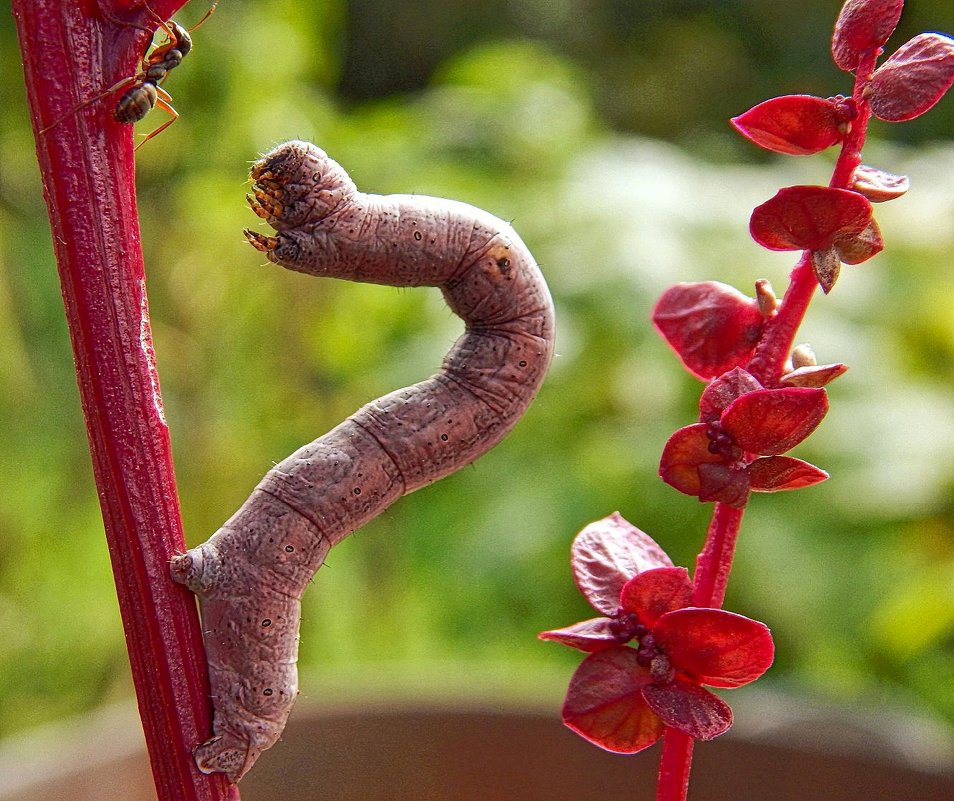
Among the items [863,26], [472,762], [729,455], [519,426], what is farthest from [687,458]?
[519,426]

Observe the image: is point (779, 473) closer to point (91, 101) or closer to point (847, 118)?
point (847, 118)

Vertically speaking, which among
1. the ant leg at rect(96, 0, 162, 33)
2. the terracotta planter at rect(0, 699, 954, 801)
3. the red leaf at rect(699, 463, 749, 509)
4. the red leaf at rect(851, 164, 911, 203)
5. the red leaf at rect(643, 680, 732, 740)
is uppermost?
the ant leg at rect(96, 0, 162, 33)

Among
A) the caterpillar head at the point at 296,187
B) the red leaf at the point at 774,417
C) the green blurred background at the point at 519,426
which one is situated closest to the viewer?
the red leaf at the point at 774,417

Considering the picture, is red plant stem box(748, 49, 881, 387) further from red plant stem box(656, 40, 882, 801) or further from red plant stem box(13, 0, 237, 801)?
red plant stem box(13, 0, 237, 801)

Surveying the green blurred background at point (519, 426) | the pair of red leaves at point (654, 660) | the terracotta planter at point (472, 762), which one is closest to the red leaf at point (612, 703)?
the pair of red leaves at point (654, 660)

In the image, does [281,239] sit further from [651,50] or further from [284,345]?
[651,50]

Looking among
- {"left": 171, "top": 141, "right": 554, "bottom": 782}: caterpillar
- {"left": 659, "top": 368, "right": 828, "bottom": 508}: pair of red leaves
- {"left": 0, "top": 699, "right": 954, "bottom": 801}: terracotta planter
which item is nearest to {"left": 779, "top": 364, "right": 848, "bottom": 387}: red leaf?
{"left": 659, "top": 368, "right": 828, "bottom": 508}: pair of red leaves

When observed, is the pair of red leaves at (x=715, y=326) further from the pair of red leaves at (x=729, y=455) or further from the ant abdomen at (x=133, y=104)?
the ant abdomen at (x=133, y=104)
